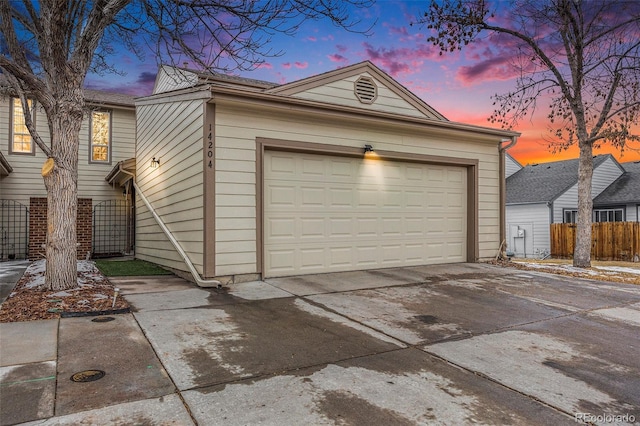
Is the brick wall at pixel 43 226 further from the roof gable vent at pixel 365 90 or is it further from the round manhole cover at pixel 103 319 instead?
the roof gable vent at pixel 365 90

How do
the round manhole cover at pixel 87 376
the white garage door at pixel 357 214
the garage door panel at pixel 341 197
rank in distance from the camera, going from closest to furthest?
the round manhole cover at pixel 87 376
the white garage door at pixel 357 214
the garage door panel at pixel 341 197

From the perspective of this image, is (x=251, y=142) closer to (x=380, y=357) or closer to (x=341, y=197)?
(x=341, y=197)

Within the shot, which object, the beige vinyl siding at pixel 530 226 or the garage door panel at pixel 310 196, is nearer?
the garage door panel at pixel 310 196

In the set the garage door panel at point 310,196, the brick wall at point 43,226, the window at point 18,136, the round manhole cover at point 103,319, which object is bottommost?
A: the round manhole cover at point 103,319

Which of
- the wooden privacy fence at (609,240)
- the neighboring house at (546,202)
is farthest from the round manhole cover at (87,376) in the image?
the neighboring house at (546,202)

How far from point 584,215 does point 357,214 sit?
6.93m

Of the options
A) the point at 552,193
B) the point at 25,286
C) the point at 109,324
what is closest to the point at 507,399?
the point at 109,324

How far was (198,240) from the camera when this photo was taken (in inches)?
266

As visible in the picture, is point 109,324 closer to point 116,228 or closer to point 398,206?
point 398,206

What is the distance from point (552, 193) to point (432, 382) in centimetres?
2124

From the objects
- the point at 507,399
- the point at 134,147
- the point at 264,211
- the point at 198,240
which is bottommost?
the point at 507,399

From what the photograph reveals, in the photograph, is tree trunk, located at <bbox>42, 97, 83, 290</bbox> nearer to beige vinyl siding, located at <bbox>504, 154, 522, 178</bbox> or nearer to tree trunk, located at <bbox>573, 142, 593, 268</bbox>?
tree trunk, located at <bbox>573, 142, 593, 268</bbox>

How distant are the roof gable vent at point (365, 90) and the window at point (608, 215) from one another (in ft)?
57.8

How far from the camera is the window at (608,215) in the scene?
789 inches
